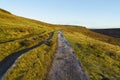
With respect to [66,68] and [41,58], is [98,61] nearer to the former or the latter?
[66,68]

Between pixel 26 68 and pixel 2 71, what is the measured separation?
3.05 metres

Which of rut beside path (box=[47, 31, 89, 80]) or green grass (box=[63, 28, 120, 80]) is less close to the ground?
rut beside path (box=[47, 31, 89, 80])

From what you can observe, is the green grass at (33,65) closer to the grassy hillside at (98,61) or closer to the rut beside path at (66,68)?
the rut beside path at (66,68)

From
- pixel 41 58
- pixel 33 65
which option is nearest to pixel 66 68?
pixel 41 58

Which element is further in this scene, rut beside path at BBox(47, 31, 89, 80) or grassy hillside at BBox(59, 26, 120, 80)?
grassy hillside at BBox(59, 26, 120, 80)

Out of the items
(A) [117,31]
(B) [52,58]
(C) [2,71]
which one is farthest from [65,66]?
(A) [117,31]

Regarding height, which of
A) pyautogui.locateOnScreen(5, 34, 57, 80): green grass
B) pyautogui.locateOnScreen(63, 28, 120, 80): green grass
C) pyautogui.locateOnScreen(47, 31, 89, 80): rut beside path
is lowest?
pyautogui.locateOnScreen(63, 28, 120, 80): green grass

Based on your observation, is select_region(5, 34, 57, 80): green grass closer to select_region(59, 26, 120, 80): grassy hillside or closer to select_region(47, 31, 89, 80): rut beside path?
select_region(47, 31, 89, 80): rut beside path

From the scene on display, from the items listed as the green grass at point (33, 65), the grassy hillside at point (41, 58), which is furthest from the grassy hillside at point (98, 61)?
the green grass at point (33, 65)

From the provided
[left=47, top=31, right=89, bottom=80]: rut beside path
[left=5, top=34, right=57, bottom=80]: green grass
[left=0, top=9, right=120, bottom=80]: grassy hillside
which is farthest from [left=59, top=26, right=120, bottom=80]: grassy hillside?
[left=5, top=34, right=57, bottom=80]: green grass

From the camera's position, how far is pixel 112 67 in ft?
150

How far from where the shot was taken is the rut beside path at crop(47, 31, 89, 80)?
33.8 meters

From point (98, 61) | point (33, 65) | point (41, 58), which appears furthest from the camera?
point (98, 61)

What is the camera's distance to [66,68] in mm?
36938
